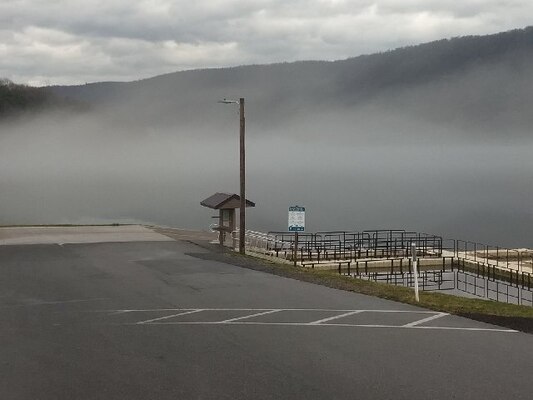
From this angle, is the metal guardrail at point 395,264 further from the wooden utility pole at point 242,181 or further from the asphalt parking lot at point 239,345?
the asphalt parking lot at point 239,345

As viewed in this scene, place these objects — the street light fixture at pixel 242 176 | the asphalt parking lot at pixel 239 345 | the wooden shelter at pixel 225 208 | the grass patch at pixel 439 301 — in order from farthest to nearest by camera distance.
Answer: the wooden shelter at pixel 225 208 < the street light fixture at pixel 242 176 < the grass patch at pixel 439 301 < the asphalt parking lot at pixel 239 345

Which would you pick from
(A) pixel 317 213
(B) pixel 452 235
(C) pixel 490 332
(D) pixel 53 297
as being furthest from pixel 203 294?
(A) pixel 317 213

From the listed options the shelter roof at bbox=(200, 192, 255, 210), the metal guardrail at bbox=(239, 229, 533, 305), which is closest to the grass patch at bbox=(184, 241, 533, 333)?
the shelter roof at bbox=(200, 192, 255, 210)

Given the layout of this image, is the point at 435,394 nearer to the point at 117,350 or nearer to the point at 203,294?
the point at 117,350

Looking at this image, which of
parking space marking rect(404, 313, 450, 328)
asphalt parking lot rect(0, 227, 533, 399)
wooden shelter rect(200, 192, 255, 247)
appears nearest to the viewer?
asphalt parking lot rect(0, 227, 533, 399)

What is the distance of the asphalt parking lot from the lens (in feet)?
31.7

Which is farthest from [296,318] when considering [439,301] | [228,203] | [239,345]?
[228,203]

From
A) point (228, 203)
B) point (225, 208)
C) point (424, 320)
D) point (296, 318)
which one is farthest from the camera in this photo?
point (225, 208)

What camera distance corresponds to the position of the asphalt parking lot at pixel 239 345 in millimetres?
9664

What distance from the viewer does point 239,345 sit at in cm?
1221

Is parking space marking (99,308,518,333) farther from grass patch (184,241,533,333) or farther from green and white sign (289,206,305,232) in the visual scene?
green and white sign (289,206,305,232)

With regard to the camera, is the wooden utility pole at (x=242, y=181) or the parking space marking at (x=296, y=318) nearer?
the parking space marking at (x=296, y=318)

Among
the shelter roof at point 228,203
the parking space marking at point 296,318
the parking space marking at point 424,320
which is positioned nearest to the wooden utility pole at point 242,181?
the shelter roof at point 228,203

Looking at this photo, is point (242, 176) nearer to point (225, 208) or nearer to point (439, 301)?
point (225, 208)
